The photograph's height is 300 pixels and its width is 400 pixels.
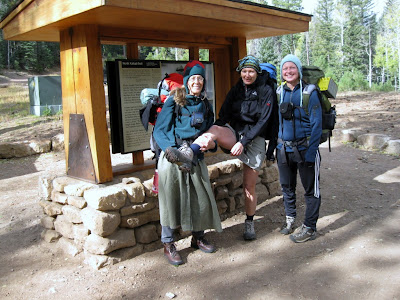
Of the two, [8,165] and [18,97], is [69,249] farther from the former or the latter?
[18,97]

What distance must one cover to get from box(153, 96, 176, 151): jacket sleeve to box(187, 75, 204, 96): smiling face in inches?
8.3

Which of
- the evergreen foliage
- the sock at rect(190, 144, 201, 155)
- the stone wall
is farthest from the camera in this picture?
the evergreen foliage

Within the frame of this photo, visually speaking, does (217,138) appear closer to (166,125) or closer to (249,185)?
(166,125)

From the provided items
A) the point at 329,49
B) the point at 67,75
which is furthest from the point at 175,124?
the point at 329,49

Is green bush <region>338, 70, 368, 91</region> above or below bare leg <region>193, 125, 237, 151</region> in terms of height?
above

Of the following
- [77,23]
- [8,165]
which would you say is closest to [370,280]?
[77,23]

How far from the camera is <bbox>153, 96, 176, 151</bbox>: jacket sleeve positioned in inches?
140

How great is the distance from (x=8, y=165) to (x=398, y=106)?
13.5m

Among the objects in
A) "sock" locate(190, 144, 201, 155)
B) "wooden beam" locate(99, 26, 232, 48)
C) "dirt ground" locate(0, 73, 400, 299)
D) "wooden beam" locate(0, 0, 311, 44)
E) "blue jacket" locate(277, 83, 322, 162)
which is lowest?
"dirt ground" locate(0, 73, 400, 299)

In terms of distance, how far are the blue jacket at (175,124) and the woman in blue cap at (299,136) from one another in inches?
37.1

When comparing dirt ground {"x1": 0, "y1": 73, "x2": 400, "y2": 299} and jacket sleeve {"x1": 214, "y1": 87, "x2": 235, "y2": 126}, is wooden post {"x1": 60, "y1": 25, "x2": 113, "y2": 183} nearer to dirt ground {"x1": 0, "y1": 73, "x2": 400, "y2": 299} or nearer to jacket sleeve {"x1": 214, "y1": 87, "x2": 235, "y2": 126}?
dirt ground {"x1": 0, "y1": 73, "x2": 400, "y2": 299}

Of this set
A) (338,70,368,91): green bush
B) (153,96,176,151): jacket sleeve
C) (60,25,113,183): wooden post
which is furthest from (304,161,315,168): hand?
(338,70,368,91): green bush

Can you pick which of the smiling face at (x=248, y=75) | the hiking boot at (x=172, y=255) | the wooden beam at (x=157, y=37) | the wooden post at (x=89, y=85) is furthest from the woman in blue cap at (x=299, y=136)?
the wooden post at (x=89, y=85)

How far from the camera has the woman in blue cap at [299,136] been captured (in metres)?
3.87
